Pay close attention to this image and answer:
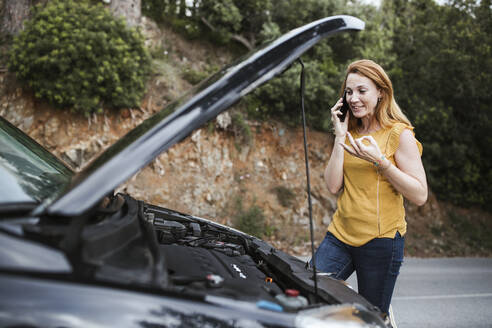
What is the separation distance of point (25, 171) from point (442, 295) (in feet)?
18.2

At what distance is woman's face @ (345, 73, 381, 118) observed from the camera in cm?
241

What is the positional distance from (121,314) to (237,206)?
22.8 ft

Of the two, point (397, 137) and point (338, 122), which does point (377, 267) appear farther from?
point (338, 122)

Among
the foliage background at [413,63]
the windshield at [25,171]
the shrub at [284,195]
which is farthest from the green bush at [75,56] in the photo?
the windshield at [25,171]

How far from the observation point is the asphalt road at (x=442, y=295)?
427cm

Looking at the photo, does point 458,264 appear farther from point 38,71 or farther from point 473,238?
point 38,71

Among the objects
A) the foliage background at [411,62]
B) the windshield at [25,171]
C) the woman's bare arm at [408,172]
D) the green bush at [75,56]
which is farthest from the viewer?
the foliage background at [411,62]

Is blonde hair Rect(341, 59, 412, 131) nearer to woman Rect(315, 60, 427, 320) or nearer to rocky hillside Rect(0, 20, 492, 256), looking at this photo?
woman Rect(315, 60, 427, 320)

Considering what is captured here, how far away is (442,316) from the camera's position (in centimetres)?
439

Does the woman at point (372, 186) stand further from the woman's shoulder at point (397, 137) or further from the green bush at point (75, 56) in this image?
the green bush at point (75, 56)

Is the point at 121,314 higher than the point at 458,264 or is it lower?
higher

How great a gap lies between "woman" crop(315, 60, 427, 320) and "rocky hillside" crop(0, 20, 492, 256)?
5.21m

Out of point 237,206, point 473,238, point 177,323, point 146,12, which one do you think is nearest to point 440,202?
point 473,238

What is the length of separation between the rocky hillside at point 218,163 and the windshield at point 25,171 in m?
5.12
